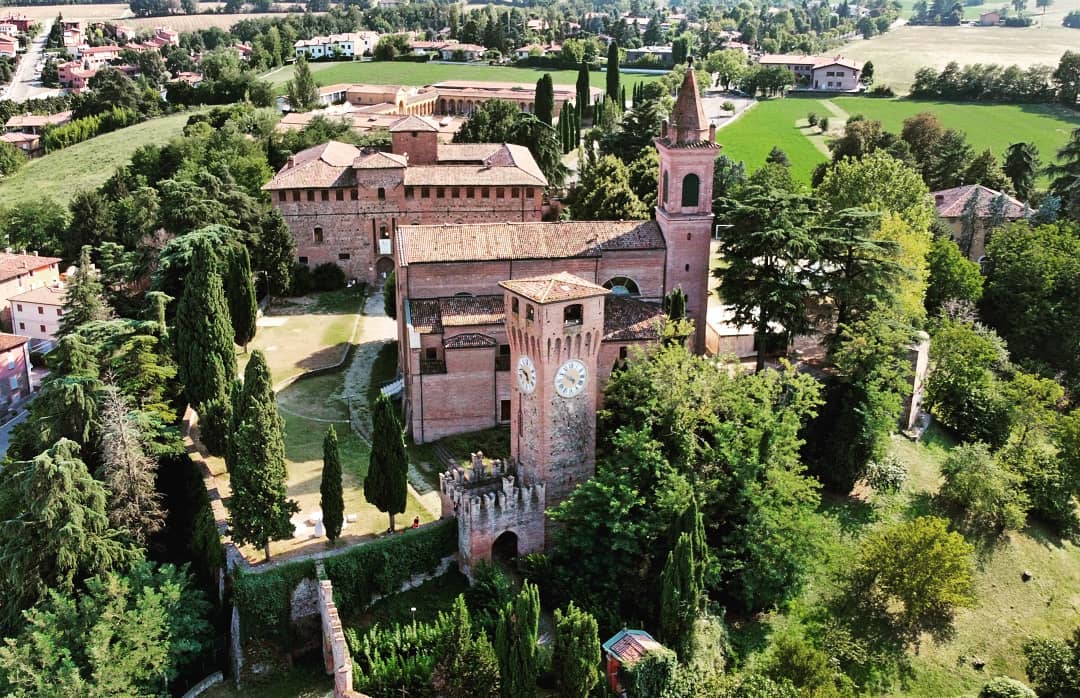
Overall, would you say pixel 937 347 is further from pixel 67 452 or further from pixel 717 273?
pixel 67 452

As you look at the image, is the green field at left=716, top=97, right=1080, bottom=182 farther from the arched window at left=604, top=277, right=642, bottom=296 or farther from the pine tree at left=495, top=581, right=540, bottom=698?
the pine tree at left=495, top=581, right=540, bottom=698

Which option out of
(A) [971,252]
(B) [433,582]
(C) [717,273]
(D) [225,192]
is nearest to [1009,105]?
(A) [971,252]

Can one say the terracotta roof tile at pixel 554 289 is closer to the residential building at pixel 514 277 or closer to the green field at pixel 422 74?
the residential building at pixel 514 277

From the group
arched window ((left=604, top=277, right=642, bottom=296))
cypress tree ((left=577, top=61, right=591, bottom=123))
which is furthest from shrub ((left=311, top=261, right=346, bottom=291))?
cypress tree ((left=577, top=61, right=591, bottom=123))

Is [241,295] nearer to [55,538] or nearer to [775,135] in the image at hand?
[55,538]

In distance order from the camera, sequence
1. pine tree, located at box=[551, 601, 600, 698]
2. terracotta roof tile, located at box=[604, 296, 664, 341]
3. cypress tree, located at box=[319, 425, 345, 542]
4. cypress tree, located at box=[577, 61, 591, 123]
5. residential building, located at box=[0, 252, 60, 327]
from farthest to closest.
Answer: cypress tree, located at box=[577, 61, 591, 123] → residential building, located at box=[0, 252, 60, 327] → terracotta roof tile, located at box=[604, 296, 664, 341] → cypress tree, located at box=[319, 425, 345, 542] → pine tree, located at box=[551, 601, 600, 698]

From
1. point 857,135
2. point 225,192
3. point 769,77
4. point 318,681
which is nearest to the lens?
point 318,681
